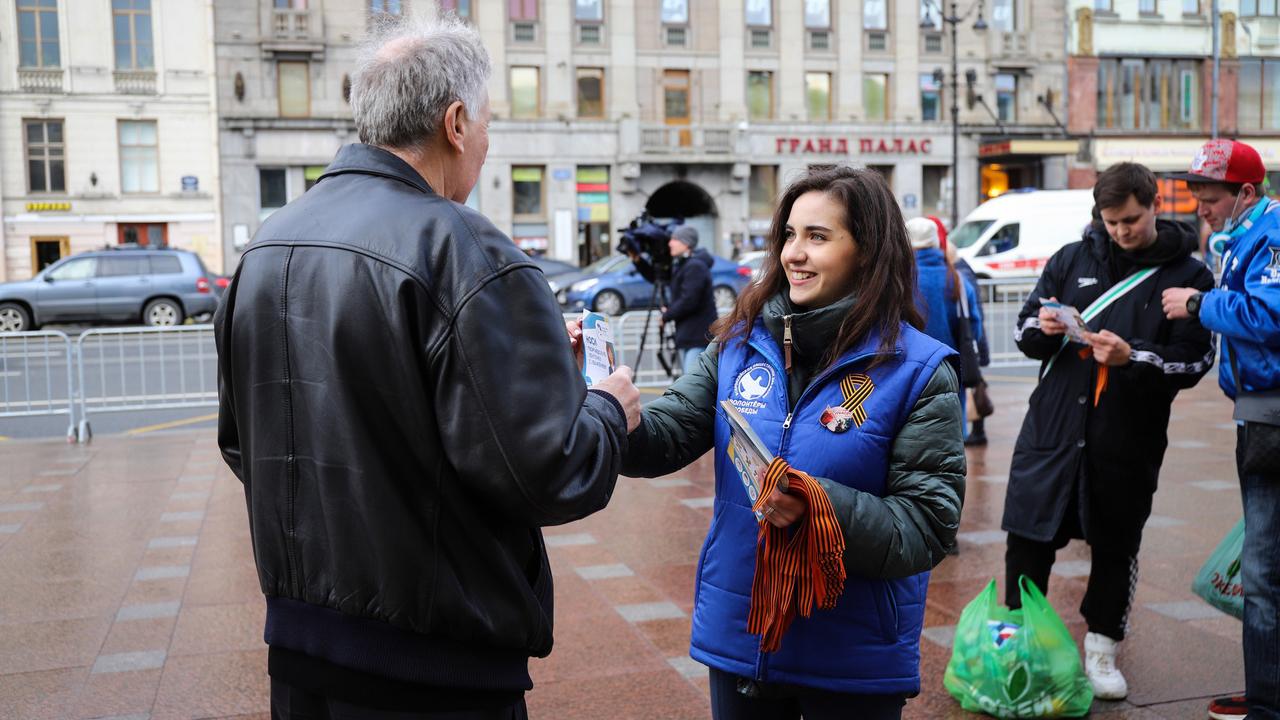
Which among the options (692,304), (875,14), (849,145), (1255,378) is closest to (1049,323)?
(1255,378)

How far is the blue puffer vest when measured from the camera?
2.61 metres

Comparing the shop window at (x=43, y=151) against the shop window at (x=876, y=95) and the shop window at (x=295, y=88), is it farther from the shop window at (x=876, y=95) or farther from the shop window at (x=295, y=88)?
the shop window at (x=876, y=95)

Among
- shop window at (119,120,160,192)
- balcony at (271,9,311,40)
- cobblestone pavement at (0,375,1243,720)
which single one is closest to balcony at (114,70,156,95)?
shop window at (119,120,160,192)

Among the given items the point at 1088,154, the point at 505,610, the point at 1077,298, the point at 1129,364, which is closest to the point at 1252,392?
the point at 1129,364

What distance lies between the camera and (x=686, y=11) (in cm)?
4019

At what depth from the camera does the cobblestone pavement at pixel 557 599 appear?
448cm

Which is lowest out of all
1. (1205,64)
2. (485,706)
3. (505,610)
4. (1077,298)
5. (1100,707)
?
(1100,707)

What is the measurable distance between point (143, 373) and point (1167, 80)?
41535 mm

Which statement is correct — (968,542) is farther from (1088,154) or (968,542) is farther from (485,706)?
(1088,154)

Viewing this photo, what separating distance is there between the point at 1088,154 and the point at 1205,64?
593cm

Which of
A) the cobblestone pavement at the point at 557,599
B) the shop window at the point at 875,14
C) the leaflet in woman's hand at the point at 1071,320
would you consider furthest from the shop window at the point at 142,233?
the leaflet in woman's hand at the point at 1071,320

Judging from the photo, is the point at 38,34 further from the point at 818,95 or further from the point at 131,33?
the point at 818,95

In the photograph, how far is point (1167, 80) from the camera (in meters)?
44.6

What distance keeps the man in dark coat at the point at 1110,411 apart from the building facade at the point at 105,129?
34.8m
